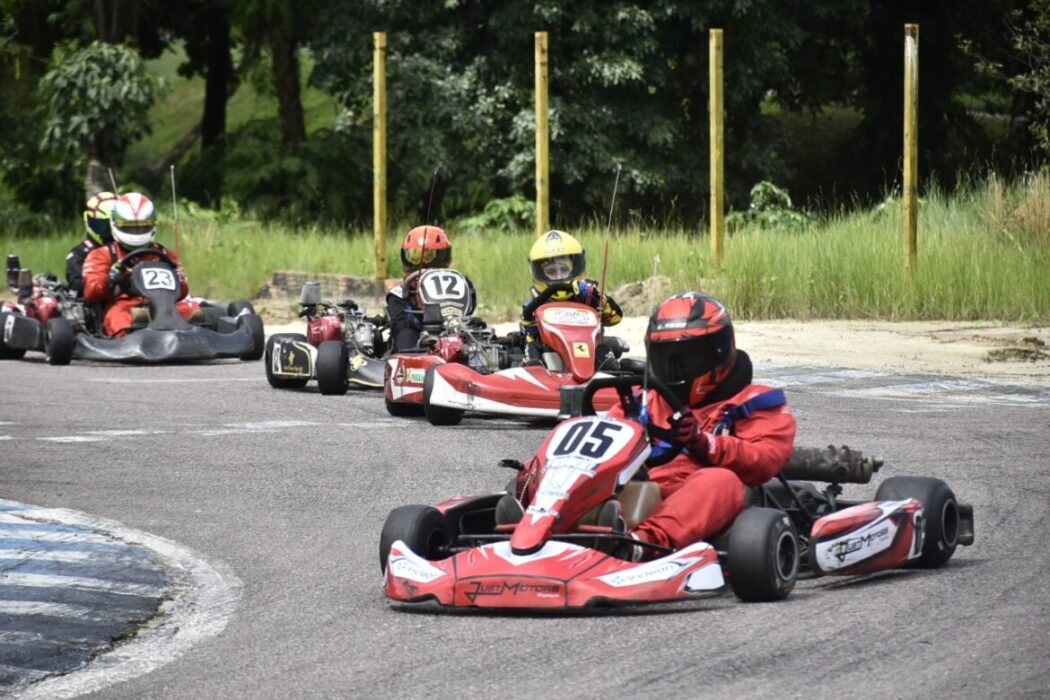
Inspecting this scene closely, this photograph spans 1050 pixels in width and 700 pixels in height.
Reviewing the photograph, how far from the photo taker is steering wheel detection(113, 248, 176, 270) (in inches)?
698

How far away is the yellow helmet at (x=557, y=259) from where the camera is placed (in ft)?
42.5

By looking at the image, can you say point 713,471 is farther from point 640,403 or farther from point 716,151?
point 716,151

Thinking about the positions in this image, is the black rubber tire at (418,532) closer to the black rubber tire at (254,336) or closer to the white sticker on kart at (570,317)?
the white sticker on kart at (570,317)

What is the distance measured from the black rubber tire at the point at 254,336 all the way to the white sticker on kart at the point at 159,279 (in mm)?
670

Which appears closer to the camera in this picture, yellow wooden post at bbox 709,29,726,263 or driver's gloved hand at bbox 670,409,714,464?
driver's gloved hand at bbox 670,409,714,464

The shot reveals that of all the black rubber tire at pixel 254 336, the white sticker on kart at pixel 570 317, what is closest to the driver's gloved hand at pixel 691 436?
the white sticker on kart at pixel 570 317

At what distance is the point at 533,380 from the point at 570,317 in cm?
47

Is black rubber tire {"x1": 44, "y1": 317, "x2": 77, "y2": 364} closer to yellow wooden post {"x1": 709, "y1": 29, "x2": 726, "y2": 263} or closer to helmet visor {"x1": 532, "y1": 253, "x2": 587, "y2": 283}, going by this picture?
helmet visor {"x1": 532, "y1": 253, "x2": 587, "y2": 283}

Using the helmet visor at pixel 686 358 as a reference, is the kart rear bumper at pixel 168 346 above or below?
below

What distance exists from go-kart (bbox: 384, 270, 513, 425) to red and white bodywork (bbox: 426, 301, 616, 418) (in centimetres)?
13

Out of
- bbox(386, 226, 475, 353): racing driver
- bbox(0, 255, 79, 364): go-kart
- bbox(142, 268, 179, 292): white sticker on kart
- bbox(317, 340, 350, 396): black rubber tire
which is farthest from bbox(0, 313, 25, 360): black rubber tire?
bbox(386, 226, 475, 353): racing driver

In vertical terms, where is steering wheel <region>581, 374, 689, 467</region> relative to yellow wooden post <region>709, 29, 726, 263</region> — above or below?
below

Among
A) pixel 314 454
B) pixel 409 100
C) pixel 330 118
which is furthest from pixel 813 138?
pixel 314 454

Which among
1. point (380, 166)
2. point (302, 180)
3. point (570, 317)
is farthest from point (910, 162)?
point (302, 180)
